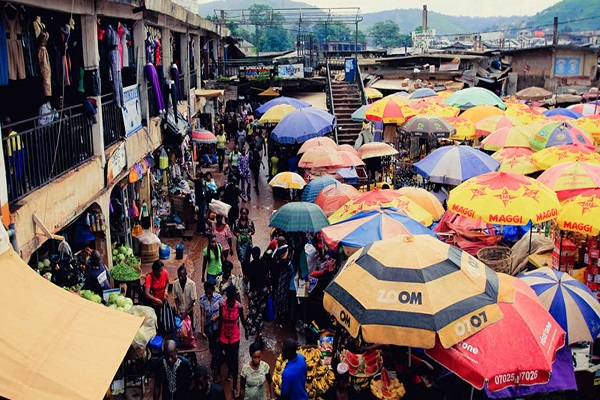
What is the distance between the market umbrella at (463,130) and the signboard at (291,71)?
12908 millimetres

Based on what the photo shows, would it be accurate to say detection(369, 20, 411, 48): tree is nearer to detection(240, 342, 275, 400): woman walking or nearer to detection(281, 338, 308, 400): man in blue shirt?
detection(240, 342, 275, 400): woman walking

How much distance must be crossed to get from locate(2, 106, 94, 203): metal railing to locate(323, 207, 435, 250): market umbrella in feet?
12.5

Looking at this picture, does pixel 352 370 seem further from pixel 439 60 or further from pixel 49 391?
pixel 439 60

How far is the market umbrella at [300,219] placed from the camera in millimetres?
9977

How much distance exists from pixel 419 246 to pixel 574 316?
2.15 meters

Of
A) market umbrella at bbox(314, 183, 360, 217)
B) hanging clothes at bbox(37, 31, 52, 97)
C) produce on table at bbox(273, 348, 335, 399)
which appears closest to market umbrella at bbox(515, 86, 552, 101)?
market umbrella at bbox(314, 183, 360, 217)

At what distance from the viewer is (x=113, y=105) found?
11875 mm

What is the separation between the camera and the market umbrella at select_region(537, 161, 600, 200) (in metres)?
9.74

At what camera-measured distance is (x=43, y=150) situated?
340 inches

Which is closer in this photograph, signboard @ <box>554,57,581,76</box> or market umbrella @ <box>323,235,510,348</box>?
market umbrella @ <box>323,235,510,348</box>

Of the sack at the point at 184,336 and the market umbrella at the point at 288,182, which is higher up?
the market umbrella at the point at 288,182

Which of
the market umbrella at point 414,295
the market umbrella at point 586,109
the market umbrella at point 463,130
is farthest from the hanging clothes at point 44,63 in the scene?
the market umbrella at point 586,109

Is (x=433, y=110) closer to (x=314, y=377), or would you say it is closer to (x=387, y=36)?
(x=314, y=377)

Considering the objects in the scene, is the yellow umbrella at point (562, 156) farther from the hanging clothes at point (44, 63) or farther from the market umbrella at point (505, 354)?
the hanging clothes at point (44, 63)
